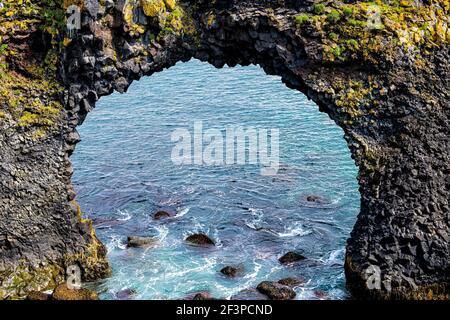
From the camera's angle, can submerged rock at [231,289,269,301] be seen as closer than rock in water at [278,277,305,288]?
Yes

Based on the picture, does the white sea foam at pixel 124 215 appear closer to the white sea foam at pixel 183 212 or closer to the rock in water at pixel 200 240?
the white sea foam at pixel 183 212

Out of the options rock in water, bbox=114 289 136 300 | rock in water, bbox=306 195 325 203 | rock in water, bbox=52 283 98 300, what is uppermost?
rock in water, bbox=306 195 325 203

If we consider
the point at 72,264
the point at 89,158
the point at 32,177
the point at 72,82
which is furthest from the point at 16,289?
the point at 89,158

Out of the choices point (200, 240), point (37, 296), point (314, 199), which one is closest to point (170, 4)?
point (200, 240)

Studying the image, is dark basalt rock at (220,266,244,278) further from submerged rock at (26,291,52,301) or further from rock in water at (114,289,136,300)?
submerged rock at (26,291,52,301)

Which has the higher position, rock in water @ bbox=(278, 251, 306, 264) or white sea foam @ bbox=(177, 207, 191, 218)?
white sea foam @ bbox=(177, 207, 191, 218)

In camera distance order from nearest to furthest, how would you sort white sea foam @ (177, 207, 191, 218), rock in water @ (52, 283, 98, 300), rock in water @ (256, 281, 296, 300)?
rock in water @ (52, 283, 98, 300) → rock in water @ (256, 281, 296, 300) → white sea foam @ (177, 207, 191, 218)

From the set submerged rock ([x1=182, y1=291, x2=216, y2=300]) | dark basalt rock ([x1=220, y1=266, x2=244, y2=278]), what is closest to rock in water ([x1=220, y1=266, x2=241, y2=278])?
dark basalt rock ([x1=220, y1=266, x2=244, y2=278])
